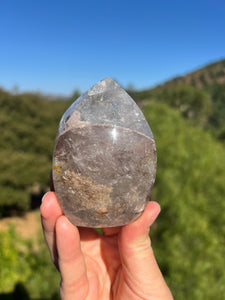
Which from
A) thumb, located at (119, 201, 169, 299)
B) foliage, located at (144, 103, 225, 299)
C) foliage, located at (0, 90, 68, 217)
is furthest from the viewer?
foliage, located at (0, 90, 68, 217)

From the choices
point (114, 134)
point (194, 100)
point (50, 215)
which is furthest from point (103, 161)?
point (194, 100)

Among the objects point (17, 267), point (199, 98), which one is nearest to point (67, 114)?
point (17, 267)

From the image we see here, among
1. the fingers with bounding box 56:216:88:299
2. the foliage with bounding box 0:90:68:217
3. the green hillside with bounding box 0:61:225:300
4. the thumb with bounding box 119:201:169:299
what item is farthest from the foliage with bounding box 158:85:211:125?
the fingers with bounding box 56:216:88:299

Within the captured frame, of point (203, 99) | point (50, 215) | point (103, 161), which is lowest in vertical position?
point (50, 215)

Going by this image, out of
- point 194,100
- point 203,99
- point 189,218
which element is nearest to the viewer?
point 189,218

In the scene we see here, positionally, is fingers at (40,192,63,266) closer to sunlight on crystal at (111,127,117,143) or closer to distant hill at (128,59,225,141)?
sunlight on crystal at (111,127,117,143)

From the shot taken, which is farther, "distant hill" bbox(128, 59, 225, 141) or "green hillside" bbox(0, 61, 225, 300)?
"distant hill" bbox(128, 59, 225, 141)

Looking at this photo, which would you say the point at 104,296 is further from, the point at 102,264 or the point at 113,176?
the point at 113,176

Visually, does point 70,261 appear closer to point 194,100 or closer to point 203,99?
point 194,100
